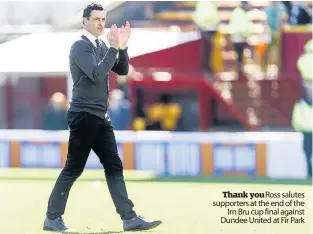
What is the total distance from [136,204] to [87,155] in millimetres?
2004

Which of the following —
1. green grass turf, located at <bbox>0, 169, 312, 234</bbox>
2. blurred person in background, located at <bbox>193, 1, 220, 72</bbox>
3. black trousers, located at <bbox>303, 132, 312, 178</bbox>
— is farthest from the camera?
blurred person in background, located at <bbox>193, 1, 220, 72</bbox>

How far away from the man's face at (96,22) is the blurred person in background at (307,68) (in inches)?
370

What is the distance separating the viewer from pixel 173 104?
1842 centimetres

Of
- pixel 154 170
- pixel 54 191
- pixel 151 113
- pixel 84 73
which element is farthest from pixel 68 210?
pixel 151 113

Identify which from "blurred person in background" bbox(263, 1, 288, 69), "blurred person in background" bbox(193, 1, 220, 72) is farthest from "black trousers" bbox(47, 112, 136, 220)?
"blurred person in background" bbox(263, 1, 288, 69)

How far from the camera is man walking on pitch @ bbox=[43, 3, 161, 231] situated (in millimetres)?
6762

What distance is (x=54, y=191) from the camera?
7.14 metres

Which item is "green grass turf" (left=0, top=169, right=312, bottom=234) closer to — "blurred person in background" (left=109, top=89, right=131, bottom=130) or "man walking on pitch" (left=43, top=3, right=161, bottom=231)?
"man walking on pitch" (left=43, top=3, right=161, bottom=231)

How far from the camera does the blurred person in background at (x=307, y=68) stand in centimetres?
1628

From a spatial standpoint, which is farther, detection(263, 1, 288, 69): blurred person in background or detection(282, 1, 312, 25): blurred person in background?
detection(263, 1, 288, 69): blurred person in background

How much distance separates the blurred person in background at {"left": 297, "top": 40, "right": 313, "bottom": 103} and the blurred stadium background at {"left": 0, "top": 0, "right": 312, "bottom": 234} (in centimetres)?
5

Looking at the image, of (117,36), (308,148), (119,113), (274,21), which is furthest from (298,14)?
(117,36)

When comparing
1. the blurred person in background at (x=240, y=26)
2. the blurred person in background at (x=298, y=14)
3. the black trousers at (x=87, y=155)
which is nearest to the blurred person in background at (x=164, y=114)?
the blurred person in background at (x=240, y=26)

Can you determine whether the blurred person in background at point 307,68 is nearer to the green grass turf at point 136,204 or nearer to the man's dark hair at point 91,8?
Result: the green grass turf at point 136,204
